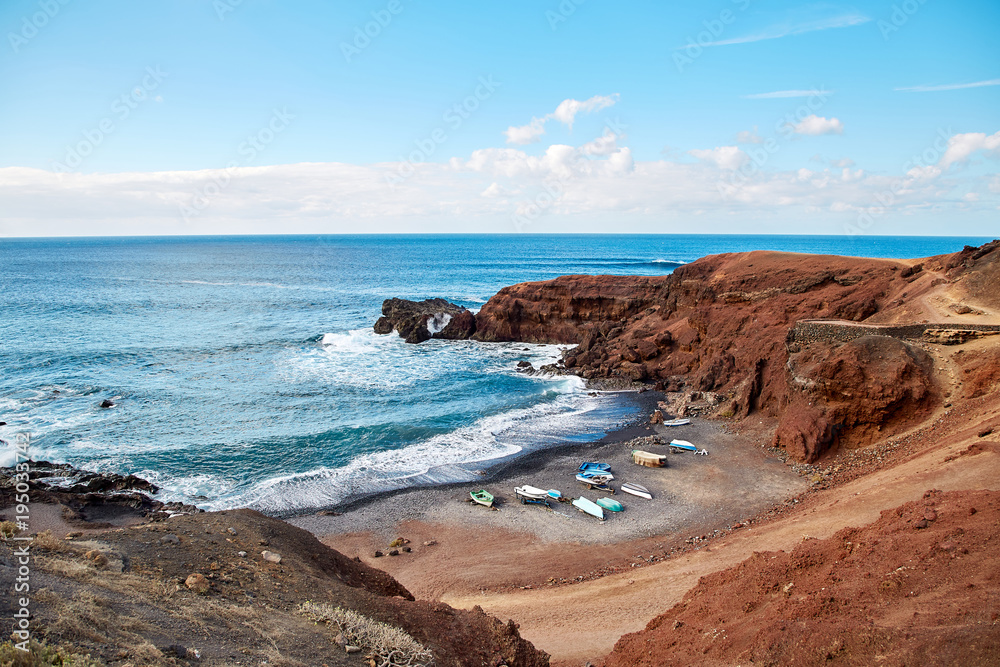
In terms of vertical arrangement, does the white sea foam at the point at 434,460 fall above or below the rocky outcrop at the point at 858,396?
below

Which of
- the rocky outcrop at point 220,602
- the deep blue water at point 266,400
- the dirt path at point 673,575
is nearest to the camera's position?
the rocky outcrop at point 220,602

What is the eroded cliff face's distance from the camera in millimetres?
22000

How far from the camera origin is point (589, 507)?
20.4m

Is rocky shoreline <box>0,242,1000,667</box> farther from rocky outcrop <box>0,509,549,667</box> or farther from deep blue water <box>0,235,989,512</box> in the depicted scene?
deep blue water <box>0,235,989,512</box>

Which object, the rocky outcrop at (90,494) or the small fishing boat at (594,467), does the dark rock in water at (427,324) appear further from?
the rocky outcrop at (90,494)

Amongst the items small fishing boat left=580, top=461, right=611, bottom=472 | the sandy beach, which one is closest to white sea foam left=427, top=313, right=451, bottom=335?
the sandy beach

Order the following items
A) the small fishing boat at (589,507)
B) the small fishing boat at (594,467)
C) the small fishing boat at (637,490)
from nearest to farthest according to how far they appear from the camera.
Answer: the small fishing boat at (589,507) → the small fishing boat at (637,490) → the small fishing boat at (594,467)

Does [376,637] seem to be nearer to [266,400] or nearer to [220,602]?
[220,602]

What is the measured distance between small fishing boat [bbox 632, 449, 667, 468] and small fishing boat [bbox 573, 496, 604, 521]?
4.29m

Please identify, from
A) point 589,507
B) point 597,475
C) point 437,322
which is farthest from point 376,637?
point 437,322

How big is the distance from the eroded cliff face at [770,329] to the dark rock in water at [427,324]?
4.60 ft

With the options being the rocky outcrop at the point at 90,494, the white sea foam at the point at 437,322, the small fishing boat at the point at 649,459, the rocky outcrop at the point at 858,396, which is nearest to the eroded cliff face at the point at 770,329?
the rocky outcrop at the point at 858,396

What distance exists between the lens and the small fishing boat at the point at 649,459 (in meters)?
23.9

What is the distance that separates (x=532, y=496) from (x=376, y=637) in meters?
13.4
